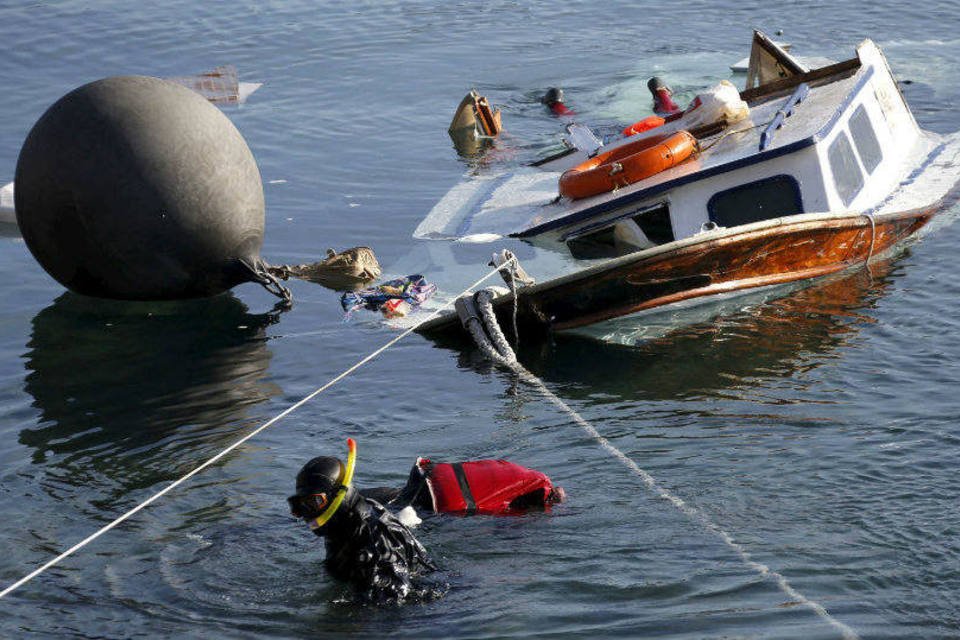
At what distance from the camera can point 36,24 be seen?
25578 mm

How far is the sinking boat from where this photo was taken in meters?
12.3

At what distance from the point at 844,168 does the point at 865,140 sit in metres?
0.90

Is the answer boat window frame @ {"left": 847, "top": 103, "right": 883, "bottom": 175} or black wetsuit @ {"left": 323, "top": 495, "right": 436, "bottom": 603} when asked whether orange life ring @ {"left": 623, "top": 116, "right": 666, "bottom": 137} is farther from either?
black wetsuit @ {"left": 323, "top": 495, "right": 436, "bottom": 603}

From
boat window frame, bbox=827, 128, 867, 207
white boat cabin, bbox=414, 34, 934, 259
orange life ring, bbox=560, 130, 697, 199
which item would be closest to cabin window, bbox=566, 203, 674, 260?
white boat cabin, bbox=414, 34, 934, 259

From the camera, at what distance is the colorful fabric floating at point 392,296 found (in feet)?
42.6

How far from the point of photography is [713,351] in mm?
12242

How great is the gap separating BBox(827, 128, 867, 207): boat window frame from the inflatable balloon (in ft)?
19.0

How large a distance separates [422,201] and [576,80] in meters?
6.19

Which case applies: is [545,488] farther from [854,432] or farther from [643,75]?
[643,75]

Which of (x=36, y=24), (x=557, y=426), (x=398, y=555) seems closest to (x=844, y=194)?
(x=557, y=426)

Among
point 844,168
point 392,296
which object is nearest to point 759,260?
point 844,168

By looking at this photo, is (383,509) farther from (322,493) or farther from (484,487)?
(484,487)

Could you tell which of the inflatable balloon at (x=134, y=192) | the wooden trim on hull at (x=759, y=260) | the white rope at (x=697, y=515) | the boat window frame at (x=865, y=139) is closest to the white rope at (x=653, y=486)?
the white rope at (x=697, y=515)

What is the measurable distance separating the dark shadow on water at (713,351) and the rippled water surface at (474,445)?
0.10ft
